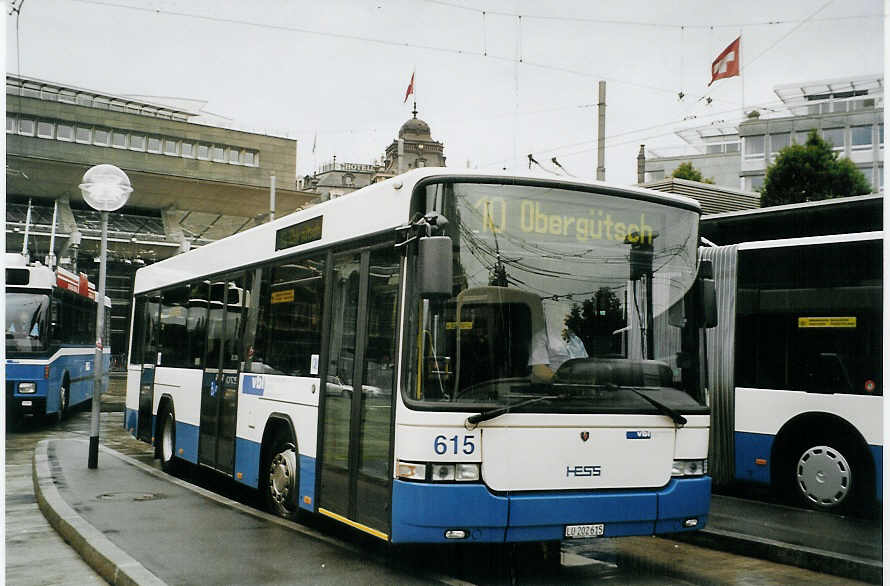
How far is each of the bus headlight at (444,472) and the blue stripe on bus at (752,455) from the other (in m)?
4.87

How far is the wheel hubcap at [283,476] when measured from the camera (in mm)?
8359

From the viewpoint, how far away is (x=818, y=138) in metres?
34.4

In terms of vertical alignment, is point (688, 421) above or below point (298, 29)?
below

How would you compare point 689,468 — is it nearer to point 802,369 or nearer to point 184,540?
point 802,369

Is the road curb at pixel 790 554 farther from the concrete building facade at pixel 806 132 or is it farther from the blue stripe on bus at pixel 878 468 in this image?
the concrete building facade at pixel 806 132

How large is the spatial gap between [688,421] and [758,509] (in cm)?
350

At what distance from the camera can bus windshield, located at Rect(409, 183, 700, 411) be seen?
6262 millimetres

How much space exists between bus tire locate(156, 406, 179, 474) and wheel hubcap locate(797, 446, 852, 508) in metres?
7.69

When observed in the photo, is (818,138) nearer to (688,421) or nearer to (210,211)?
(210,211)

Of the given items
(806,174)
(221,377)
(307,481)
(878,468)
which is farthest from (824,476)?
(806,174)

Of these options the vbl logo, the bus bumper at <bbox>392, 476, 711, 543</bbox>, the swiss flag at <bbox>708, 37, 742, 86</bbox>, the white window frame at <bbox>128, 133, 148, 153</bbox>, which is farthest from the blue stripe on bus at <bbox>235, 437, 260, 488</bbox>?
the swiss flag at <bbox>708, 37, 742, 86</bbox>

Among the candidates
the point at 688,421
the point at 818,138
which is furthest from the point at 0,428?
the point at 818,138

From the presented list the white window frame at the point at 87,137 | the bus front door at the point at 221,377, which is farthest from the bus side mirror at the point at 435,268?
the white window frame at the point at 87,137

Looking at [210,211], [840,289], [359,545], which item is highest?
[210,211]
